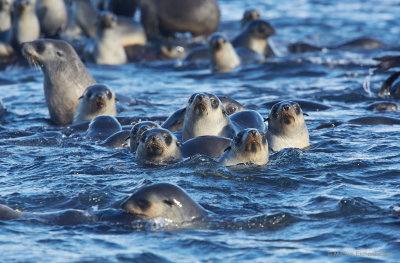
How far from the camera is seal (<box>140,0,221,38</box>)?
17234 mm

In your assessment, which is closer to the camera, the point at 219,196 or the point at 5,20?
the point at 219,196

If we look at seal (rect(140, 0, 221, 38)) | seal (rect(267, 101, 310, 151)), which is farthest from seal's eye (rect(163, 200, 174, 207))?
seal (rect(140, 0, 221, 38))

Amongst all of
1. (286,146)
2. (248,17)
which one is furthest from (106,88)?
(248,17)

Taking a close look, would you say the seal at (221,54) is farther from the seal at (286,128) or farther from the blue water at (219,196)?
the seal at (286,128)

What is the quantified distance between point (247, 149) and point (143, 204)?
5.44 ft

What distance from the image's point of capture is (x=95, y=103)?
916 centimetres

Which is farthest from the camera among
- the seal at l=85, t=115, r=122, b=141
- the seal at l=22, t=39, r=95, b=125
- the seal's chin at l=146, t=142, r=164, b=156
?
the seal at l=22, t=39, r=95, b=125

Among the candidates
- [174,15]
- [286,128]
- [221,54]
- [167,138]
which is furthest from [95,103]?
[174,15]

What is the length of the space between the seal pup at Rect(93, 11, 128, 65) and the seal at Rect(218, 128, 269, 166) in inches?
324

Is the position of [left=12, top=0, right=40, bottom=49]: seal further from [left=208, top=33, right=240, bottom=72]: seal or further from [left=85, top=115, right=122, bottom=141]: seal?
[left=85, top=115, right=122, bottom=141]: seal

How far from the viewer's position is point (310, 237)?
201 inches

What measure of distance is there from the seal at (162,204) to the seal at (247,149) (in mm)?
1432

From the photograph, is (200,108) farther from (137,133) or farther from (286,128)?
(286,128)

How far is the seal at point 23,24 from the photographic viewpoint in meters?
14.9
